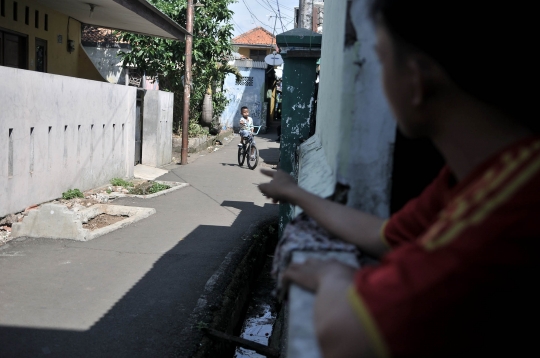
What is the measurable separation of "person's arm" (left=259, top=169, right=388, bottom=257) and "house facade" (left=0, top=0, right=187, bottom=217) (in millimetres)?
6533

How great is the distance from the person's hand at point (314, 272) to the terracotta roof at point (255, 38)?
38.4 m

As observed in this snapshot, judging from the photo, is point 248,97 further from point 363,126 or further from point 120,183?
point 363,126

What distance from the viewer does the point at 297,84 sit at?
5875 mm

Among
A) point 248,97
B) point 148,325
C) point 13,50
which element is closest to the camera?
point 148,325

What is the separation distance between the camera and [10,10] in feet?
34.9

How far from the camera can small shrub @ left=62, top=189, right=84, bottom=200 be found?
9.06 m

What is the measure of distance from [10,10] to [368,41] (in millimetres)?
10770

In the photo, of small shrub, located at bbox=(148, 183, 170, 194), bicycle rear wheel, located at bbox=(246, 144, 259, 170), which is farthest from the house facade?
bicycle rear wheel, located at bbox=(246, 144, 259, 170)

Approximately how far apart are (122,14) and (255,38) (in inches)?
1164

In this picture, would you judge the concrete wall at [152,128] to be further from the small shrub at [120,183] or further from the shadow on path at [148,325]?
the shadow on path at [148,325]

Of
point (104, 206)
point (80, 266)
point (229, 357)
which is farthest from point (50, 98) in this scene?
point (229, 357)

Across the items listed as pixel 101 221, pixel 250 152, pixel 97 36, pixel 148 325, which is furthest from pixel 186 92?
pixel 148 325

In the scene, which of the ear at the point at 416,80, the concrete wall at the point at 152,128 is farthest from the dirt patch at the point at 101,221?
the ear at the point at 416,80

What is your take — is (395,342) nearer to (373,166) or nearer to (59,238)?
(373,166)
